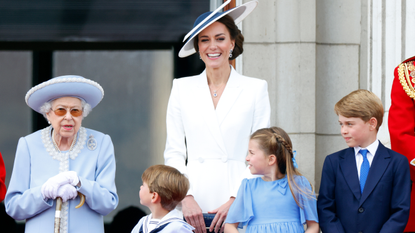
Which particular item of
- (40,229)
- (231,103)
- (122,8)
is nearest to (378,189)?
(231,103)

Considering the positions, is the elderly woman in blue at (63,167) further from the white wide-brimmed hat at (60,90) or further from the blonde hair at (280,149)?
the blonde hair at (280,149)

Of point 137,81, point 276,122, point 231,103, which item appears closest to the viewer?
point 231,103

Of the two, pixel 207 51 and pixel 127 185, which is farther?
pixel 127 185

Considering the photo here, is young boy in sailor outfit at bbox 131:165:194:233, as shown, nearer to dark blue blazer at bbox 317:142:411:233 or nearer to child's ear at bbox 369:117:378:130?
dark blue blazer at bbox 317:142:411:233

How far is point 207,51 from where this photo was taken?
2.98 metres

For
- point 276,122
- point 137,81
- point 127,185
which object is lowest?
point 127,185

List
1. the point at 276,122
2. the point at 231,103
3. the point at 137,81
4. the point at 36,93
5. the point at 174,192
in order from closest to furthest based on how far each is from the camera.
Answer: the point at 174,192, the point at 36,93, the point at 231,103, the point at 276,122, the point at 137,81

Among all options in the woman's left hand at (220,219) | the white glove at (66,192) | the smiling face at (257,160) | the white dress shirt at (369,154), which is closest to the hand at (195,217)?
the woman's left hand at (220,219)

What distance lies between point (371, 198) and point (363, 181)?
11cm

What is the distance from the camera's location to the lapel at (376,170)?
2.67m

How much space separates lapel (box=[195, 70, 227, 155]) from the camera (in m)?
2.90

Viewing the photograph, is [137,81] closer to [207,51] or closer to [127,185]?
[127,185]

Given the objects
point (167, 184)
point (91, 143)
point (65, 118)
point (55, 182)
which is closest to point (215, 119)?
point (167, 184)

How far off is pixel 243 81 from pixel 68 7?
249 cm
